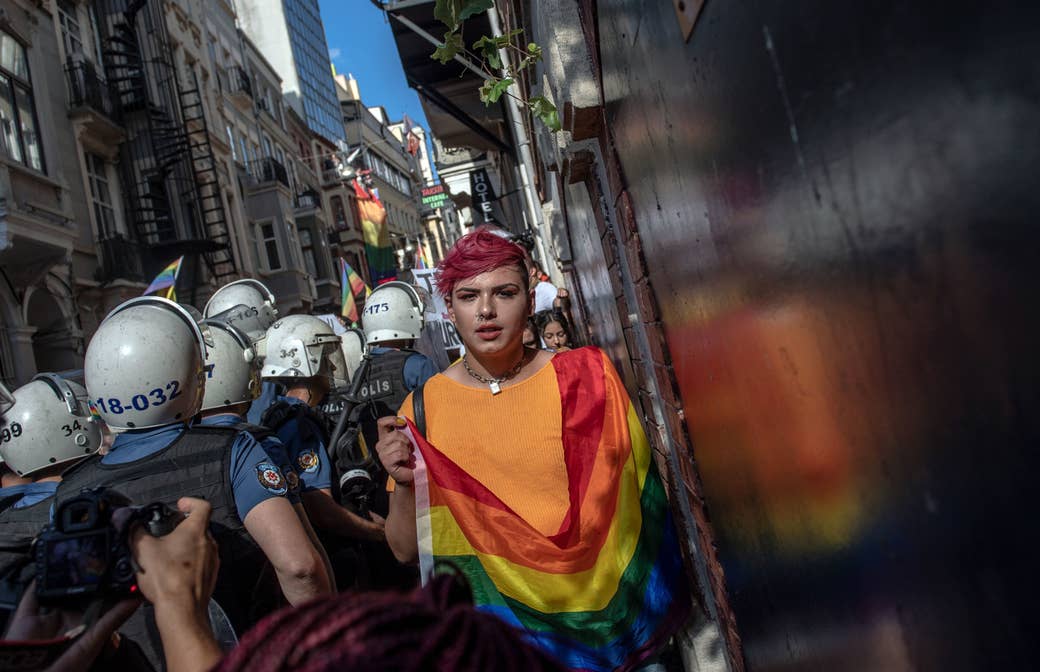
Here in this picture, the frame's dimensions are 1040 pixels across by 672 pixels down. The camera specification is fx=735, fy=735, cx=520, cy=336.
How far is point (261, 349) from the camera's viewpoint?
545 cm

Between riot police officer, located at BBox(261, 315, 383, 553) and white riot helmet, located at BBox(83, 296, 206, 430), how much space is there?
1113mm

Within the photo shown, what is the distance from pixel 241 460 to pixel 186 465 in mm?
177

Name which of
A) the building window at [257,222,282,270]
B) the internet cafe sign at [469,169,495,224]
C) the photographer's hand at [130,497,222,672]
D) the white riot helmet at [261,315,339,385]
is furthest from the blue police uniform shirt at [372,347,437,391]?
the building window at [257,222,282,270]

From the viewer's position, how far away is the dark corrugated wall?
0.56 m

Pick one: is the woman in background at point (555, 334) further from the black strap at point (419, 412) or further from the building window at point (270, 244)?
the building window at point (270, 244)

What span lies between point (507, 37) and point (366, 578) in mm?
2621

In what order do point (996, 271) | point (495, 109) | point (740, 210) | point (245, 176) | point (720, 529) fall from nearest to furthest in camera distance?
1. point (996, 271)
2. point (740, 210)
3. point (720, 529)
4. point (495, 109)
5. point (245, 176)

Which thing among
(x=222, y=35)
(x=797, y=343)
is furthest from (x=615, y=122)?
(x=222, y=35)

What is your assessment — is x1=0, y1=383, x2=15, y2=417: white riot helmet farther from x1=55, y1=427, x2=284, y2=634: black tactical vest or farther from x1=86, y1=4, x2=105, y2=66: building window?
x1=86, y1=4, x2=105, y2=66: building window

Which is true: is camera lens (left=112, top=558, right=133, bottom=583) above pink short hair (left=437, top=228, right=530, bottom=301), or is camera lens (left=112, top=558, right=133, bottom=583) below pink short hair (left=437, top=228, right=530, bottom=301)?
below

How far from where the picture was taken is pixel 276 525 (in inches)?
89.7

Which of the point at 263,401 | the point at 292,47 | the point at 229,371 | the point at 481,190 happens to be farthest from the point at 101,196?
the point at 292,47

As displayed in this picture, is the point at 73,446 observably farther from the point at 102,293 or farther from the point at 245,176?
the point at 245,176

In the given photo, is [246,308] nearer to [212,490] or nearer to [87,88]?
[212,490]
